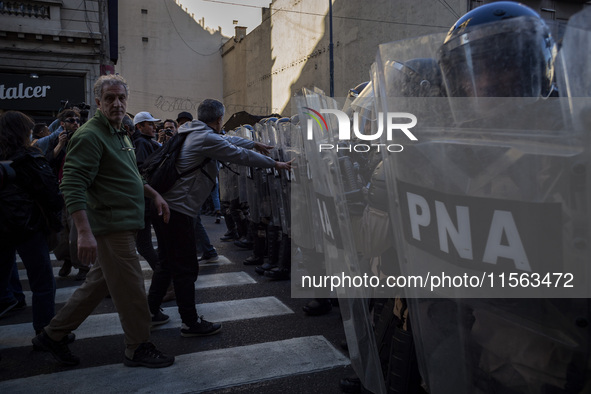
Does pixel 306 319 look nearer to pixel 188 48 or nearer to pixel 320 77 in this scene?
pixel 320 77

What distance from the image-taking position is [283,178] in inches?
221

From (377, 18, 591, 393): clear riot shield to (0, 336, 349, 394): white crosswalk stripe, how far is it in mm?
1738

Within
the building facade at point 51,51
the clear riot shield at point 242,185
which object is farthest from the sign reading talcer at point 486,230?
the building facade at point 51,51

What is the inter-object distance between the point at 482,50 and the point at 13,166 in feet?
10.3

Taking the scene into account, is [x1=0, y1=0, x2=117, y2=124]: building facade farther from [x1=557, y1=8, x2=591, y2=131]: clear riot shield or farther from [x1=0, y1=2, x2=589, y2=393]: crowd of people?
[x1=557, y1=8, x2=591, y2=131]: clear riot shield

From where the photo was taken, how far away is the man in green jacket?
2.80 meters

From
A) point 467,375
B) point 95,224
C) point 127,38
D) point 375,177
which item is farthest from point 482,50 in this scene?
point 127,38

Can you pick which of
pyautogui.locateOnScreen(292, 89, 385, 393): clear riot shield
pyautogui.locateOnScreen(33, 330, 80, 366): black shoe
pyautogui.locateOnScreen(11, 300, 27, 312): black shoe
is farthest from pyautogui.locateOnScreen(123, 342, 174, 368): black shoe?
pyautogui.locateOnScreen(11, 300, 27, 312): black shoe

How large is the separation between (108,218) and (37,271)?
3.17 feet

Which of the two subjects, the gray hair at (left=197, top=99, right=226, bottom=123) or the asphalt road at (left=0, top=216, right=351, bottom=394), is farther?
the gray hair at (left=197, top=99, right=226, bottom=123)

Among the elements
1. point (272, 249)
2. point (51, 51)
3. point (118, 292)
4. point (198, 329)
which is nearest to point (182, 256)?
point (198, 329)

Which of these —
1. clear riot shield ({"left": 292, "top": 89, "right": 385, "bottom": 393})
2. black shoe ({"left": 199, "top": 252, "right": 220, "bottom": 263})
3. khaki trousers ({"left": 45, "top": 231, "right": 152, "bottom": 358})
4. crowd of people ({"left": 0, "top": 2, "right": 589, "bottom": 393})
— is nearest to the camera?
crowd of people ({"left": 0, "top": 2, "right": 589, "bottom": 393})

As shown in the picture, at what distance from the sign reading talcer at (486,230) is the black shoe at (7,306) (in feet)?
13.8

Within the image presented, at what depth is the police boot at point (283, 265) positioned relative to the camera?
5477mm
